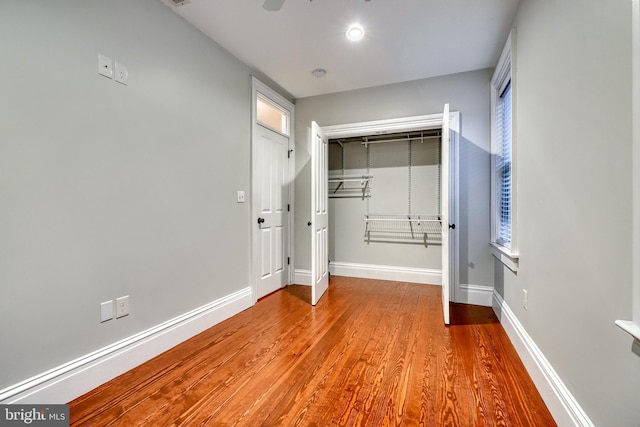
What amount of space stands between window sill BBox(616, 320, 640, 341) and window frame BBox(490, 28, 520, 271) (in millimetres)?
1286

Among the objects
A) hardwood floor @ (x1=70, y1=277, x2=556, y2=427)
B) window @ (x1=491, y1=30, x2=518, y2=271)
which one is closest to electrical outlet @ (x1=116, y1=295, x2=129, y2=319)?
hardwood floor @ (x1=70, y1=277, x2=556, y2=427)

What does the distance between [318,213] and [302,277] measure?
1.08m

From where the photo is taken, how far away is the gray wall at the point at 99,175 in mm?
1374

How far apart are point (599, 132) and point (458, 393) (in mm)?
1429

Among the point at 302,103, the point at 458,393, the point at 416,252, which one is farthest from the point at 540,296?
the point at 302,103

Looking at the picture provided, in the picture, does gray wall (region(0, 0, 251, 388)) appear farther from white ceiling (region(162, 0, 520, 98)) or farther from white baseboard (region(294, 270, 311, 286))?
white baseboard (region(294, 270, 311, 286))

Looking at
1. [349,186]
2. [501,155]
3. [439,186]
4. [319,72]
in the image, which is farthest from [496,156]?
[319,72]

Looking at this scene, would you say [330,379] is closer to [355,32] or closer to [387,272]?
[387,272]

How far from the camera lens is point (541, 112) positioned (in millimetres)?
1682

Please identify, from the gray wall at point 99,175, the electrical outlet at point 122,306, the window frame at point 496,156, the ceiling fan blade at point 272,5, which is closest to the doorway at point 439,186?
the window frame at point 496,156

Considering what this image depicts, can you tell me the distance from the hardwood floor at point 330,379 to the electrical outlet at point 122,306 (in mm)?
366

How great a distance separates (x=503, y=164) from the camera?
2754 mm

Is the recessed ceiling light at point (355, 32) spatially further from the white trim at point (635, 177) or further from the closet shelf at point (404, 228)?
the closet shelf at point (404, 228)

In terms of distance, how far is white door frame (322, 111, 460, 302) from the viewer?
313cm
